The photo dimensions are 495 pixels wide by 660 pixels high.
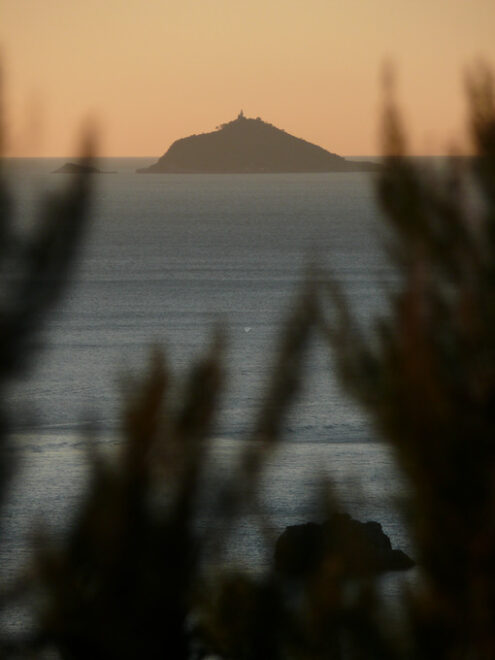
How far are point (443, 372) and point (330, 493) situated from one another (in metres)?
1.41

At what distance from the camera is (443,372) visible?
6121 mm

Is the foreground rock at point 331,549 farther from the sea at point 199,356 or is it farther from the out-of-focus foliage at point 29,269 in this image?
the out-of-focus foliage at point 29,269

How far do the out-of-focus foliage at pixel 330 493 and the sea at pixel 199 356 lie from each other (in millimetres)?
89

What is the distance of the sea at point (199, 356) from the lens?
395 cm

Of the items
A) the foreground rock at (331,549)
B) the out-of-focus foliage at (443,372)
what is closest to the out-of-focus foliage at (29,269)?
the foreground rock at (331,549)

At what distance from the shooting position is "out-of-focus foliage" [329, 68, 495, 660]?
5.77m

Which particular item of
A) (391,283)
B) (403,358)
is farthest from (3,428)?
(391,283)

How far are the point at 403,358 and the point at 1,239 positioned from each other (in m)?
2.90

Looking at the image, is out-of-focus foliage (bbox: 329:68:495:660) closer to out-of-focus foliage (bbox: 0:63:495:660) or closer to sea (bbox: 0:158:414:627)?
out-of-focus foliage (bbox: 0:63:495:660)

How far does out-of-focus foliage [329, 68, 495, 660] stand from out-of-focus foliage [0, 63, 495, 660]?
0.01 m

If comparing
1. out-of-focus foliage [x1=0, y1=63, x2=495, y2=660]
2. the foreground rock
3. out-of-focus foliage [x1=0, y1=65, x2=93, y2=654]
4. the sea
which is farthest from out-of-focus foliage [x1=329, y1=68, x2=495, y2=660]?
out-of-focus foliage [x1=0, y1=65, x2=93, y2=654]

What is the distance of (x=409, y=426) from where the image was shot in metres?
5.93

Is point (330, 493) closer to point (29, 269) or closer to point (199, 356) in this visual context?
point (199, 356)

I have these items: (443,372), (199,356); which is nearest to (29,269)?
(199,356)
